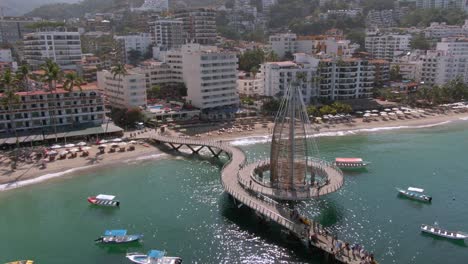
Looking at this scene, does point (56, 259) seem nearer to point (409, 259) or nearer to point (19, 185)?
point (19, 185)

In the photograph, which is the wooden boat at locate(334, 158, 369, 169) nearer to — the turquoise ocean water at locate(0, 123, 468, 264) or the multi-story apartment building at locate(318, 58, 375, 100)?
the turquoise ocean water at locate(0, 123, 468, 264)

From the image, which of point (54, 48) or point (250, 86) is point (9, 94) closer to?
point (54, 48)

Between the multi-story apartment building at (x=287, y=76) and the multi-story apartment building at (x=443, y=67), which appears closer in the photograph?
the multi-story apartment building at (x=287, y=76)

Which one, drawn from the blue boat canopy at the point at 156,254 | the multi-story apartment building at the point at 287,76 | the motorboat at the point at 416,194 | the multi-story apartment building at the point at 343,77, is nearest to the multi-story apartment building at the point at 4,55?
the multi-story apartment building at the point at 287,76

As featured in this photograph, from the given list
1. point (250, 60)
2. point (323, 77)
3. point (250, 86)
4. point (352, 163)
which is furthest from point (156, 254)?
point (250, 60)

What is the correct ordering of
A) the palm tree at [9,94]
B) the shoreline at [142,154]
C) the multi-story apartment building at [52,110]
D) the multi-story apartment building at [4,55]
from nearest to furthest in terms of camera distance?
the shoreline at [142,154] → the palm tree at [9,94] → the multi-story apartment building at [52,110] → the multi-story apartment building at [4,55]

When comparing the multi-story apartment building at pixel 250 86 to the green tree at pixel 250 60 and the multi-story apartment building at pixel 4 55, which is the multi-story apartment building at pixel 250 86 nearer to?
the green tree at pixel 250 60

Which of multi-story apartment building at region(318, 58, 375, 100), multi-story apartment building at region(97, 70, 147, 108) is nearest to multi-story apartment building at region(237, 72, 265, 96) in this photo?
multi-story apartment building at region(318, 58, 375, 100)

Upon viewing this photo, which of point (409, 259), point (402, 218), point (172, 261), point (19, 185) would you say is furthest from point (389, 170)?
point (19, 185)

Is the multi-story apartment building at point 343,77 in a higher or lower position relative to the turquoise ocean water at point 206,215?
higher
